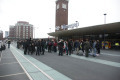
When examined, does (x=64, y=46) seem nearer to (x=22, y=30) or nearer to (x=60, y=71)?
(x=60, y=71)

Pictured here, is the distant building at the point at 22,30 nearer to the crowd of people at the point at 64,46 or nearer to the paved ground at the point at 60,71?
the crowd of people at the point at 64,46

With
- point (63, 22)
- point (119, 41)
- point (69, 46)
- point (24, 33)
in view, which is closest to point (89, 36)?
point (119, 41)

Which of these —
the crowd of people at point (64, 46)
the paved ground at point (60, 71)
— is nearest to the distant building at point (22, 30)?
the crowd of people at point (64, 46)

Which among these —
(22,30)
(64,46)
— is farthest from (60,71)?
(22,30)

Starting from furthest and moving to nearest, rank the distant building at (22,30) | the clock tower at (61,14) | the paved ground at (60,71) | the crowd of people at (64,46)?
the distant building at (22,30) < the clock tower at (61,14) < the crowd of people at (64,46) < the paved ground at (60,71)

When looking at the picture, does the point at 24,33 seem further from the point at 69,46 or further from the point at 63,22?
the point at 69,46

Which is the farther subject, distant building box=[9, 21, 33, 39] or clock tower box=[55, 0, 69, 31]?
distant building box=[9, 21, 33, 39]

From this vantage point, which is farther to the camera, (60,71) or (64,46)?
(64,46)

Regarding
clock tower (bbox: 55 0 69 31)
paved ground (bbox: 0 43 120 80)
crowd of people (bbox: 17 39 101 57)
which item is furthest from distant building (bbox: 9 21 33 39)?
paved ground (bbox: 0 43 120 80)

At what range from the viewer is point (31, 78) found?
4473mm

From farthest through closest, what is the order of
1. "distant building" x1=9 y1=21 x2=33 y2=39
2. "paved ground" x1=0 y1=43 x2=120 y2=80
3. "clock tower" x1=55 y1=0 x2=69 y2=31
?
1. "distant building" x1=9 y1=21 x2=33 y2=39
2. "clock tower" x1=55 y1=0 x2=69 y2=31
3. "paved ground" x1=0 y1=43 x2=120 y2=80

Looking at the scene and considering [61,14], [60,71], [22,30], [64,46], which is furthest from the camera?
[22,30]

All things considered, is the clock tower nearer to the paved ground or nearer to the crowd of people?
the crowd of people

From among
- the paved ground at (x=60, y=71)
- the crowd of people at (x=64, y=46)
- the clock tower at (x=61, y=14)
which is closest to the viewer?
the paved ground at (x=60, y=71)
